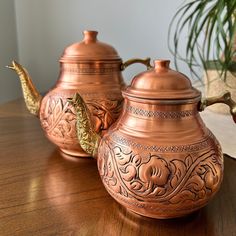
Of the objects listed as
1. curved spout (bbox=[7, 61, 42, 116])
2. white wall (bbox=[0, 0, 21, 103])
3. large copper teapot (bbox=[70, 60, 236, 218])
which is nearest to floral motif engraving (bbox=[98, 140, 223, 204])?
large copper teapot (bbox=[70, 60, 236, 218])

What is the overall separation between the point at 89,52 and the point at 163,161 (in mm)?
239

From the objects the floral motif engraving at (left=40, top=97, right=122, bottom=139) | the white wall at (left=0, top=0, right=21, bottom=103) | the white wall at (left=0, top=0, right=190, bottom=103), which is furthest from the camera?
the white wall at (left=0, top=0, right=21, bottom=103)

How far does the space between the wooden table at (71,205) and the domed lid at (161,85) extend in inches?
5.7

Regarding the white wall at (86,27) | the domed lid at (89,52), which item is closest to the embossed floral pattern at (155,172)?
the domed lid at (89,52)

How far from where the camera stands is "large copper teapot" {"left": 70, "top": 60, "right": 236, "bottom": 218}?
312 millimetres

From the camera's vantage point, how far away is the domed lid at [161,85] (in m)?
0.32

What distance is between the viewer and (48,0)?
1270 mm

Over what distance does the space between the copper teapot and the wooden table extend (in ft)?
0.19

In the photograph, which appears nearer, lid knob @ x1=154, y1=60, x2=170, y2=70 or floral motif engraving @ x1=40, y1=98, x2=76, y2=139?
lid knob @ x1=154, y1=60, x2=170, y2=70

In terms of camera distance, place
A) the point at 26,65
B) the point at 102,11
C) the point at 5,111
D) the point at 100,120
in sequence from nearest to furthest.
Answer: the point at 100,120, the point at 5,111, the point at 102,11, the point at 26,65

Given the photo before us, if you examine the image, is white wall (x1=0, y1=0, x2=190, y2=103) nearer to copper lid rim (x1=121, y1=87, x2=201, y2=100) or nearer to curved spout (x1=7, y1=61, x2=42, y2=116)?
curved spout (x1=7, y1=61, x2=42, y2=116)

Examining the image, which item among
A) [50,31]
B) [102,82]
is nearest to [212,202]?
[102,82]

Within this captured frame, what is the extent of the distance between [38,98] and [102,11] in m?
0.76

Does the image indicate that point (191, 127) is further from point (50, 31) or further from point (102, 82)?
point (50, 31)
